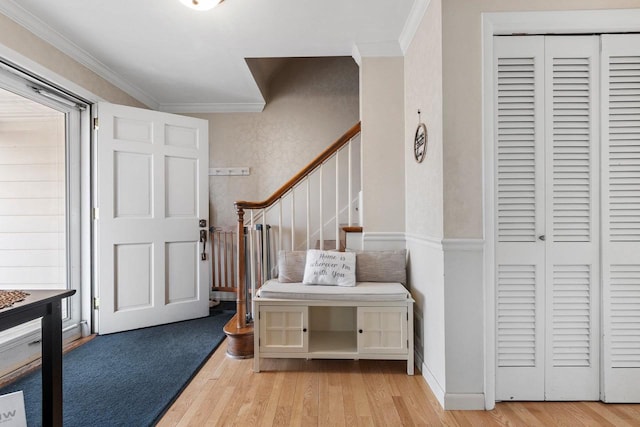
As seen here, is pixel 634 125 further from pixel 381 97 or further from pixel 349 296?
pixel 349 296

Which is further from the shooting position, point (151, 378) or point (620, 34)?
point (151, 378)

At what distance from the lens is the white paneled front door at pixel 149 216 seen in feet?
9.56

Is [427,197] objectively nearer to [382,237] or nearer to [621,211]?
[382,237]

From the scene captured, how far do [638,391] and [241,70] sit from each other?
3.61 m

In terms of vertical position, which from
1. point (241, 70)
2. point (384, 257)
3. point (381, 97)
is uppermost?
point (241, 70)

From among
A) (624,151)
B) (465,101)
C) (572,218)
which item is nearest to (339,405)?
(572,218)

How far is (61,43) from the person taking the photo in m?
2.45

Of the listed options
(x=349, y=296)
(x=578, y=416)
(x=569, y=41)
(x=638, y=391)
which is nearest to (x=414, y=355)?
(x=349, y=296)

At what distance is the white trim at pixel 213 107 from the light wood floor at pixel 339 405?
2924 mm

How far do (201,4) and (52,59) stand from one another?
127 centimetres

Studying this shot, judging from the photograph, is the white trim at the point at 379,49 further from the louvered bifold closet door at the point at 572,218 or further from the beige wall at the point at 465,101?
the louvered bifold closet door at the point at 572,218

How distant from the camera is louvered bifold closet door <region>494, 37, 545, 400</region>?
1842 mm

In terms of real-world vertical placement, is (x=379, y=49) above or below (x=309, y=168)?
above

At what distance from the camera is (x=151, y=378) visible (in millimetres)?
2131
